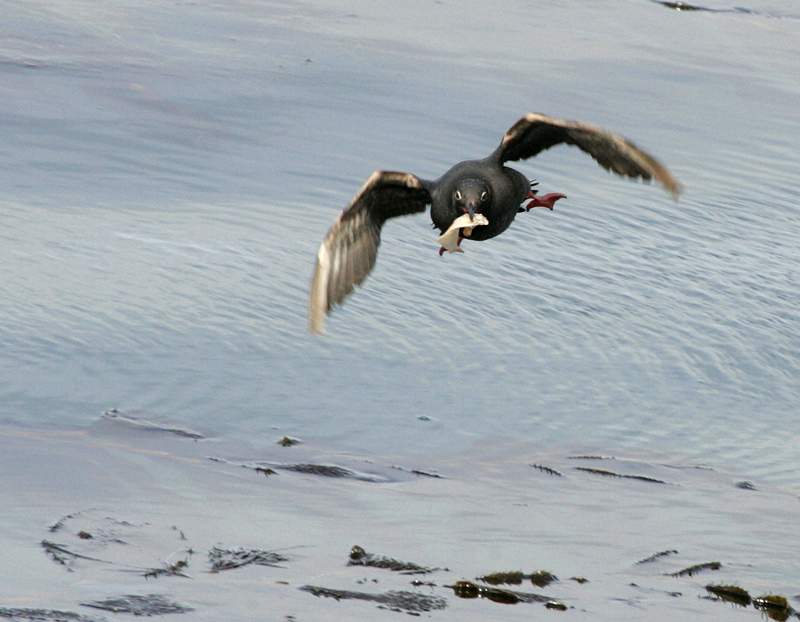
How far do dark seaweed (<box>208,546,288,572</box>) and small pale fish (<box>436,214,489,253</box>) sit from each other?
189 cm

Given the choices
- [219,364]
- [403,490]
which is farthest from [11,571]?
[219,364]

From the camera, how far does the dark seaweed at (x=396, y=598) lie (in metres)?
6.21

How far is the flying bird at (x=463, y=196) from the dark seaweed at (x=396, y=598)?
1.57m

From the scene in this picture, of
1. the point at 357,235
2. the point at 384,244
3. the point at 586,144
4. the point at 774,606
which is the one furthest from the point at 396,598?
the point at 384,244

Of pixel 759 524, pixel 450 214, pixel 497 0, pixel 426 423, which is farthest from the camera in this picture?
pixel 497 0

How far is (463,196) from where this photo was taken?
6621mm

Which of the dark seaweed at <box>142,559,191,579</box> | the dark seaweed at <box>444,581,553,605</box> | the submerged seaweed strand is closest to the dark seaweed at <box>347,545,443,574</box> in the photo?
the dark seaweed at <box>444,581,553,605</box>

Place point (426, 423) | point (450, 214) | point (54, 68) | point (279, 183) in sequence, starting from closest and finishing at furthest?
point (450, 214) → point (426, 423) → point (279, 183) → point (54, 68)

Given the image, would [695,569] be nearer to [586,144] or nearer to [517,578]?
[517,578]

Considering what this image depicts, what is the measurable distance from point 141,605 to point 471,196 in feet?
8.74

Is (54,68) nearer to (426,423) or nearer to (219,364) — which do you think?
(219,364)

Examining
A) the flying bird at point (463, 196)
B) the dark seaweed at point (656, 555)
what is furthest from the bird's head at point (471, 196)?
the dark seaweed at point (656, 555)

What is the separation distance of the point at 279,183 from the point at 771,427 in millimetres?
5774

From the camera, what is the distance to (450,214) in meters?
6.79
